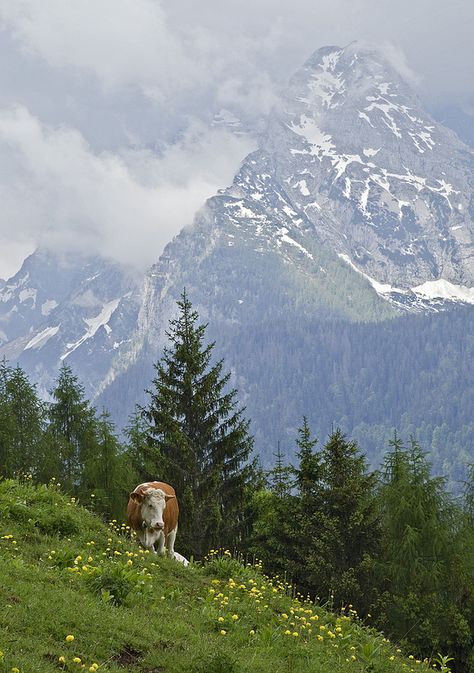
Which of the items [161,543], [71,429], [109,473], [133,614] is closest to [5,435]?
[71,429]

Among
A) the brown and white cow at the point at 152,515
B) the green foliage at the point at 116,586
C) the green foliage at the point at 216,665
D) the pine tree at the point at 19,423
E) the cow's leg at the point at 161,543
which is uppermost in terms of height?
the pine tree at the point at 19,423

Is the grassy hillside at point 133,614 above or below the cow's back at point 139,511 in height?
below

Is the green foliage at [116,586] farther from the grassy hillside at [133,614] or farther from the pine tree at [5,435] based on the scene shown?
the pine tree at [5,435]

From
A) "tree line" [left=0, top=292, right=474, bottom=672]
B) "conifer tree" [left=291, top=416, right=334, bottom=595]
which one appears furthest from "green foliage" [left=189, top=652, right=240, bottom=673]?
"conifer tree" [left=291, top=416, right=334, bottom=595]

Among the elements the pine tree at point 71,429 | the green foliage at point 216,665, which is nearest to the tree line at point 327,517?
the pine tree at point 71,429

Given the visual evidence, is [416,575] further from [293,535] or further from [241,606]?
[241,606]

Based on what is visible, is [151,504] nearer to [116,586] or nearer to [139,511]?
[139,511]

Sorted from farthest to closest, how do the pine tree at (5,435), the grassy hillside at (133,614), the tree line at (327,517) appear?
the pine tree at (5,435)
the tree line at (327,517)
the grassy hillside at (133,614)

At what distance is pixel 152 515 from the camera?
18.0 m

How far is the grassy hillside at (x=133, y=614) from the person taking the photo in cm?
848

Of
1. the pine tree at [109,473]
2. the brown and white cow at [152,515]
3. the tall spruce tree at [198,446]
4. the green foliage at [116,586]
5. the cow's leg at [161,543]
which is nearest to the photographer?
the green foliage at [116,586]

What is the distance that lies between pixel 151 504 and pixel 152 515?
0.28 metres

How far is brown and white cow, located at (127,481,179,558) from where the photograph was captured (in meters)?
18.0

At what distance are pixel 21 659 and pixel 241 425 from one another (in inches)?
978
